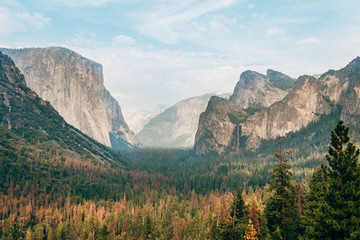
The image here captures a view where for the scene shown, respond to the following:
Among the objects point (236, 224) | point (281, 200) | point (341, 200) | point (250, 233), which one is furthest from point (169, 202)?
point (341, 200)

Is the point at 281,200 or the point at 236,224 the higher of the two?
the point at 281,200

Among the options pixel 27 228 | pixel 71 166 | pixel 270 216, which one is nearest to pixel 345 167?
pixel 270 216

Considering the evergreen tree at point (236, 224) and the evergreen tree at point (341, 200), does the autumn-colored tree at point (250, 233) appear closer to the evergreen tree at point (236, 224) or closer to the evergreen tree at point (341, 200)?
the evergreen tree at point (236, 224)

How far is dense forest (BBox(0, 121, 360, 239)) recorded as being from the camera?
2436 centimetres

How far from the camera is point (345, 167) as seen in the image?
24.1 metres

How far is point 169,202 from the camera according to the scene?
114 m

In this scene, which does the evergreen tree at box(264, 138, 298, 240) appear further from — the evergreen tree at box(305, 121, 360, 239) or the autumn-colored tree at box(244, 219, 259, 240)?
the evergreen tree at box(305, 121, 360, 239)

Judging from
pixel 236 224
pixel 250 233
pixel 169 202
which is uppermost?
pixel 236 224

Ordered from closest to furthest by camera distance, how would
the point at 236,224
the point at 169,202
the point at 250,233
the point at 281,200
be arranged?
the point at 281,200
the point at 250,233
the point at 236,224
the point at 169,202

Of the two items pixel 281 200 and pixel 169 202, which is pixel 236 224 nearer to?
pixel 281 200

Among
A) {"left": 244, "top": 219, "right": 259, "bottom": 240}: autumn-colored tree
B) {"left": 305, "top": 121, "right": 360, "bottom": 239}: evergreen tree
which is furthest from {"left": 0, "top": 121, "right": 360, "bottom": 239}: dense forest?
{"left": 244, "top": 219, "right": 259, "bottom": 240}: autumn-colored tree

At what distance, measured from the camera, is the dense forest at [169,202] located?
24359 millimetres

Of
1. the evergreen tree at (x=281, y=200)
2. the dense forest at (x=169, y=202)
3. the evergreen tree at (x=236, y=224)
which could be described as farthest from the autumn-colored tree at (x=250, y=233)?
the evergreen tree at (x=281, y=200)

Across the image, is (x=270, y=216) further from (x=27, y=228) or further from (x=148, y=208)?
(x=27, y=228)
